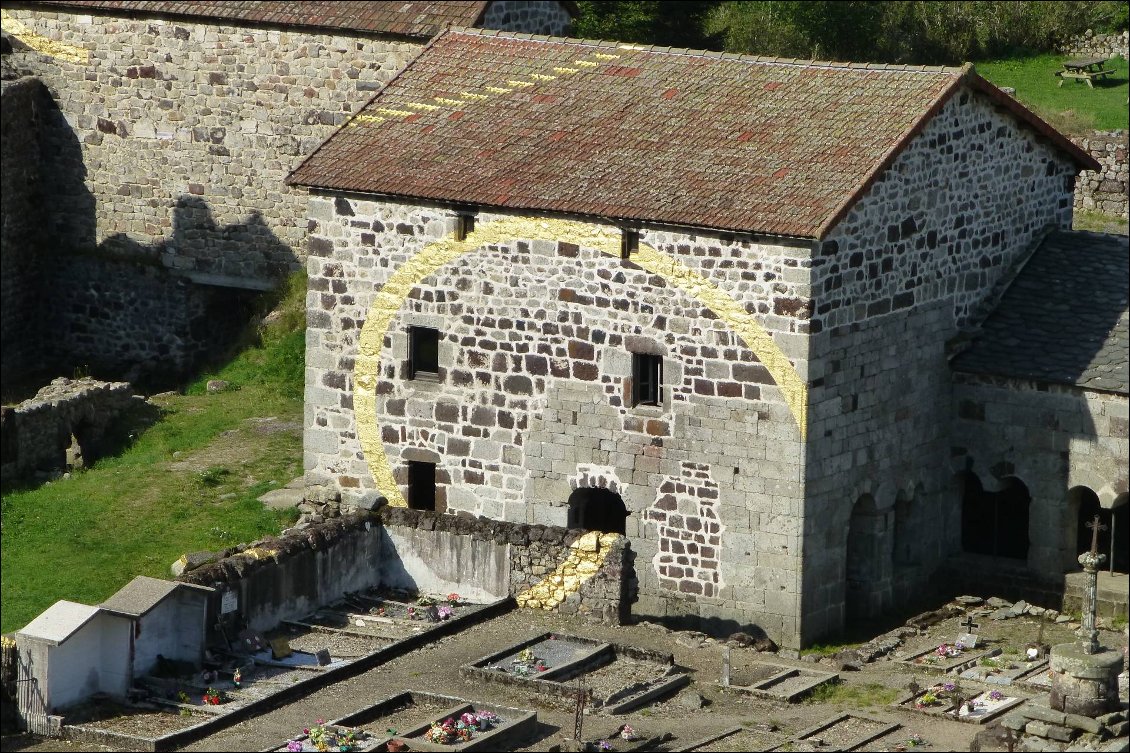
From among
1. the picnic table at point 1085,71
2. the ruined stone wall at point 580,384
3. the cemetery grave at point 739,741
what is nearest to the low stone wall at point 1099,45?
the picnic table at point 1085,71

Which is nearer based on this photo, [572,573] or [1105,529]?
[572,573]

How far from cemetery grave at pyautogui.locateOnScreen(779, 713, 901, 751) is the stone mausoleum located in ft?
9.44

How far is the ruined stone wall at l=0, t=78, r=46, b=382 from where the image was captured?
154 ft

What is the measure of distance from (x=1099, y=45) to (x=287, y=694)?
83.4 ft

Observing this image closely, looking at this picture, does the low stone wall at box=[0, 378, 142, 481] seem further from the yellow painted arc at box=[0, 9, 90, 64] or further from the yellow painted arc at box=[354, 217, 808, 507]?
the yellow painted arc at box=[0, 9, 90, 64]

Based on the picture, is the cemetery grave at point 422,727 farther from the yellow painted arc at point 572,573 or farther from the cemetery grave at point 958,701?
the cemetery grave at point 958,701

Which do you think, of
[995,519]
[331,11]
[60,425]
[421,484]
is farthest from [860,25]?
[60,425]

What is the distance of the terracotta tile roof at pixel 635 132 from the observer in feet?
112

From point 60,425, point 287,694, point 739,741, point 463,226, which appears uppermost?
point 463,226

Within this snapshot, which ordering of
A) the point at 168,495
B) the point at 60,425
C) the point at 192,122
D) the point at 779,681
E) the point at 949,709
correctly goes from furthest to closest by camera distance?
the point at 192,122 < the point at 60,425 < the point at 168,495 < the point at 779,681 < the point at 949,709

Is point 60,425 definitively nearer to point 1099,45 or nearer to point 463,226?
point 463,226

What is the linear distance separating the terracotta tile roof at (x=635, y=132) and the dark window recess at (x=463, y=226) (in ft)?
1.13

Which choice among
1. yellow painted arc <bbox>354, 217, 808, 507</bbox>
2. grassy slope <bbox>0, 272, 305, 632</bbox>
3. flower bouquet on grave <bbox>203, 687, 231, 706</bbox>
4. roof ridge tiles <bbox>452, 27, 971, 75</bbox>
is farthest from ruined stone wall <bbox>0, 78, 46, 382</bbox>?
flower bouquet on grave <bbox>203, 687, 231, 706</bbox>

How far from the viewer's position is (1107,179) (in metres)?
46.6
